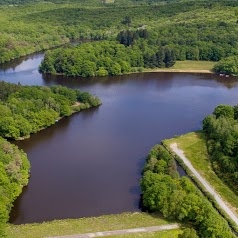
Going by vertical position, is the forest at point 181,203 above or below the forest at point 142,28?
below

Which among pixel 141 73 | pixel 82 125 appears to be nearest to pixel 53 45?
pixel 141 73

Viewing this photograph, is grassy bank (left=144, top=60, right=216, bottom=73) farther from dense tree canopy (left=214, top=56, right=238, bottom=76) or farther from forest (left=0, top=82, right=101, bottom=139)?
forest (left=0, top=82, right=101, bottom=139)

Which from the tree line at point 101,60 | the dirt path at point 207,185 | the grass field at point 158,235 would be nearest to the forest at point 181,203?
the grass field at point 158,235

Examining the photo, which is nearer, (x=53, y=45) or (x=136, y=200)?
(x=136, y=200)

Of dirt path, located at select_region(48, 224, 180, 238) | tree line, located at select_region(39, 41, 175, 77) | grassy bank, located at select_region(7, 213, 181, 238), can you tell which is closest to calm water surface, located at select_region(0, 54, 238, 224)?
grassy bank, located at select_region(7, 213, 181, 238)

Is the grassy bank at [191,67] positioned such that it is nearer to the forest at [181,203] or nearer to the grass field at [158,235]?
the forest at [181,203]

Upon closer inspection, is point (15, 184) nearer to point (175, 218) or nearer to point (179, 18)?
point (175, 218)

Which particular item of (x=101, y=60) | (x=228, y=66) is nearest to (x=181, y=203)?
(x=101, y=60)
